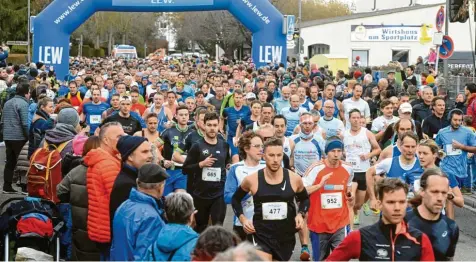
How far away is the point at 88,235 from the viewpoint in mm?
7301

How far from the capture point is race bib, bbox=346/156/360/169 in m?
11.9

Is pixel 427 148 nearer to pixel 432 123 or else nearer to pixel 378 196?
pixel 378 196

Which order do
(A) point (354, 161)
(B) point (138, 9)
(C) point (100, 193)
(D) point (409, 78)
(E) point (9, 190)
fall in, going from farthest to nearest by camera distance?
(B) point (138, 9) < (D) point (409, 78) < (E) point (9, 190) < (A) point (354, 161) < (C) point (100, 193)

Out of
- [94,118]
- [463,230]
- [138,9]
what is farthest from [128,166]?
[138,9]

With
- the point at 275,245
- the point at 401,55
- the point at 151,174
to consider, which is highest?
the point at 401,55

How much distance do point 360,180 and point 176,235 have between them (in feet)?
21.8

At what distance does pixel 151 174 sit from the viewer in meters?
6.12

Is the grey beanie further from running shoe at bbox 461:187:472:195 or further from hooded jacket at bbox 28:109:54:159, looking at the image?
running shoe at bbox 461:187:472:195

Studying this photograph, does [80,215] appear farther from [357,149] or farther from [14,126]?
[14,126]

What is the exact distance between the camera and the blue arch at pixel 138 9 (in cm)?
2666

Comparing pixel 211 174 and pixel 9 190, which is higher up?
pixel 211 174

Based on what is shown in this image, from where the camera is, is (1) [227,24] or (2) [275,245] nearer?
(2) [275,245]

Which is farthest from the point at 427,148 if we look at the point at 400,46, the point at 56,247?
the point at 400,46

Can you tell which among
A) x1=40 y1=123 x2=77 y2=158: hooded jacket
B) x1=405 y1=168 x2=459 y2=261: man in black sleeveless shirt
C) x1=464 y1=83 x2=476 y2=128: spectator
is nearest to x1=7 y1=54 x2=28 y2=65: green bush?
x1=464 y1=83 x2=476 y2=128: spectator
